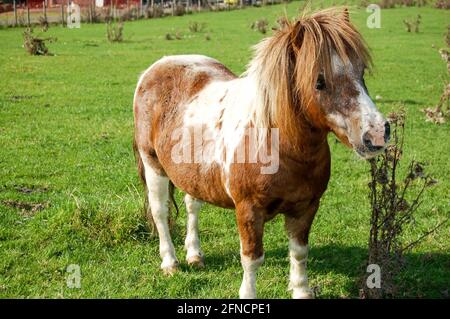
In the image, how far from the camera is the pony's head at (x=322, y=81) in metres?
3.41

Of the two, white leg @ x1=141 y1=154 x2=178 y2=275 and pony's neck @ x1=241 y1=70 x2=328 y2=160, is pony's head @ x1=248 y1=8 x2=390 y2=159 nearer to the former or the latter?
pony's neck @ x1=241 y1=70 x2=328 y2=160

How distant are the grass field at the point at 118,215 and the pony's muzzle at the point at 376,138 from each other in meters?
1.08

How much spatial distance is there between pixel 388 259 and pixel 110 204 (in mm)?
3221

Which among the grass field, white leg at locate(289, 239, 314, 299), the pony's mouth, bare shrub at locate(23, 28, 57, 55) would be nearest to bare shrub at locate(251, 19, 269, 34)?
bare shrub at locate(23, 28, 57, 55)

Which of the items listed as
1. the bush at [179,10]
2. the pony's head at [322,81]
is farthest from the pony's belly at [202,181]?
the bush at [179,10]

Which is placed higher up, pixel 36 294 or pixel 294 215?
pixel 294 215

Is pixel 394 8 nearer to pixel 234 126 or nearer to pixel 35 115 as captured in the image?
pixel 35 115

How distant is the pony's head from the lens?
3410mm

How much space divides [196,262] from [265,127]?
202cm

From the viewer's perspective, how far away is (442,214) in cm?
682

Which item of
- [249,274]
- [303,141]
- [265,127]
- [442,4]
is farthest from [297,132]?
[442,4]

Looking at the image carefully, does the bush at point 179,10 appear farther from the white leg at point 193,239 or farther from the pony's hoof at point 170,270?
the pony's hoof at point 170,270

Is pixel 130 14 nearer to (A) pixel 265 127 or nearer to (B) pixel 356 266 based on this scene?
(B) pixel 356 266
